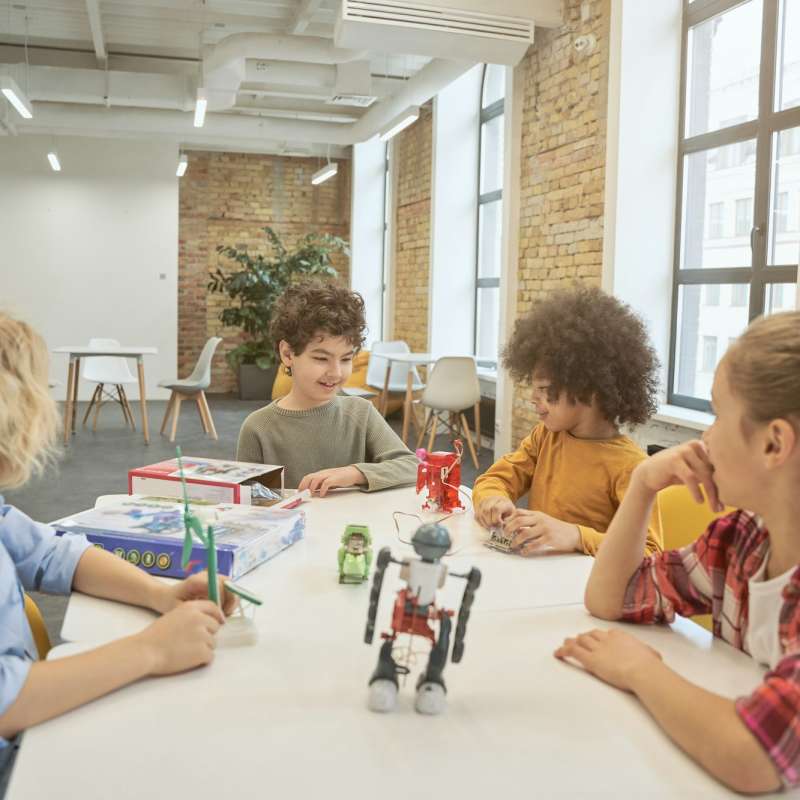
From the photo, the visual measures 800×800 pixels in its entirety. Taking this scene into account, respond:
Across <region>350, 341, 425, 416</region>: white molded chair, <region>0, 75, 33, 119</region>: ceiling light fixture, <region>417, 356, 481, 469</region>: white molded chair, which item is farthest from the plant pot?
<region>417, 356, 481, 469</region>: white molded chair

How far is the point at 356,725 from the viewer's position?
960mm

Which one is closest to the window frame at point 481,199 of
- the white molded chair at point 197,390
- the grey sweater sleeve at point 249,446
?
the white molded chair at point 197,390

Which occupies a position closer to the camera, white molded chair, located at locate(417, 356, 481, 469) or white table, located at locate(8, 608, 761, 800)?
white table, located at locate(8, 608, 761, 800)

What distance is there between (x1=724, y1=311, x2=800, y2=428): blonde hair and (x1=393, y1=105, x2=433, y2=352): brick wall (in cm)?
771

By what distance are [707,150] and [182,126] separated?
21.0ft

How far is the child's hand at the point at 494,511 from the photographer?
1.76 metres

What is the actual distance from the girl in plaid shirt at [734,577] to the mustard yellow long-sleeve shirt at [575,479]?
0.52m

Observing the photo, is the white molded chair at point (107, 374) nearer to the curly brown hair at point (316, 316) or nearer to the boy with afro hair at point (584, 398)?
the curly brown hair at point (316, 316)

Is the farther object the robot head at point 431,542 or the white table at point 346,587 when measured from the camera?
the white table at point 346,587

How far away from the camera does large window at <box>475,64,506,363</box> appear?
8.13 metres

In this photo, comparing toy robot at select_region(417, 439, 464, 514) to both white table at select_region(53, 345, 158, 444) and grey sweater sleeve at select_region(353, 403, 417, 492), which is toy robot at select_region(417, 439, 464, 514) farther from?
white table at select_region(53, 345, 158, 444)

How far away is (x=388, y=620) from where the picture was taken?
131 centimetres

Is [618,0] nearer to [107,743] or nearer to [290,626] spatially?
[290,626]

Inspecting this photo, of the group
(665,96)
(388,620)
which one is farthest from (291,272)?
(388,620)
